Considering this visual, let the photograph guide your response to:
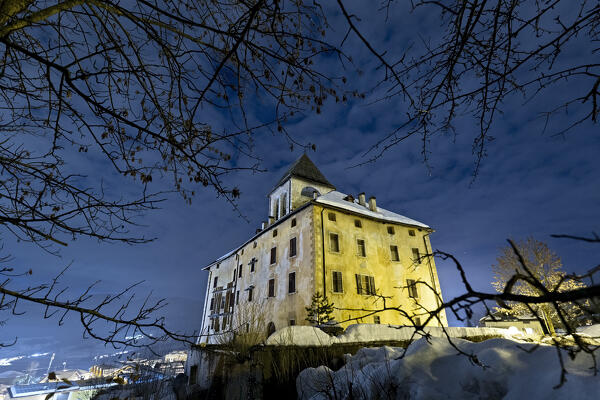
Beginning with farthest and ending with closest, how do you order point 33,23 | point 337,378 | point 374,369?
point 337,378, point 374,369, point 33,23

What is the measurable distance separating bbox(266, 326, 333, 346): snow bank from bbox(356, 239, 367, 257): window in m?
13.1

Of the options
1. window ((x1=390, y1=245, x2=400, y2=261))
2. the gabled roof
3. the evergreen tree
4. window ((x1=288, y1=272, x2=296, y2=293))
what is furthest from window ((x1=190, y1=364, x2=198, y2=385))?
the gabled roof

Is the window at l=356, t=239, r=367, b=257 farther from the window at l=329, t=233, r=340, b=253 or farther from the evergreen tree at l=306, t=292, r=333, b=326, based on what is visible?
the evergreen tree at l=306, t=292, r=333, b=326

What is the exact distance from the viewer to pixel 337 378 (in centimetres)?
443

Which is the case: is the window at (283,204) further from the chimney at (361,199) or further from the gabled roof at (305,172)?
the chimney at (361,199)

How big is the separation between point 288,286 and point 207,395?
10926mm

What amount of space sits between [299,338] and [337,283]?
11.3 meters

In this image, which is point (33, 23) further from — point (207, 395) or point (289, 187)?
point (289, 187)

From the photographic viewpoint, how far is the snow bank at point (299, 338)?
22.5 feet

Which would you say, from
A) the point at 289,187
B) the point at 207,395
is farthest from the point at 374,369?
the point at 289,187

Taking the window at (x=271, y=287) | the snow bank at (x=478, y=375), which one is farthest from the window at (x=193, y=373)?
the snow bank at (x=478, y=375)

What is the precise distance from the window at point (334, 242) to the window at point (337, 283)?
1.55 meters

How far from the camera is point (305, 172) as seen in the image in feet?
94.9

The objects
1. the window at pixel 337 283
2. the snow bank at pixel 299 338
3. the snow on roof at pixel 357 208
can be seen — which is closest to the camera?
the snow bank at pixel 299 338
